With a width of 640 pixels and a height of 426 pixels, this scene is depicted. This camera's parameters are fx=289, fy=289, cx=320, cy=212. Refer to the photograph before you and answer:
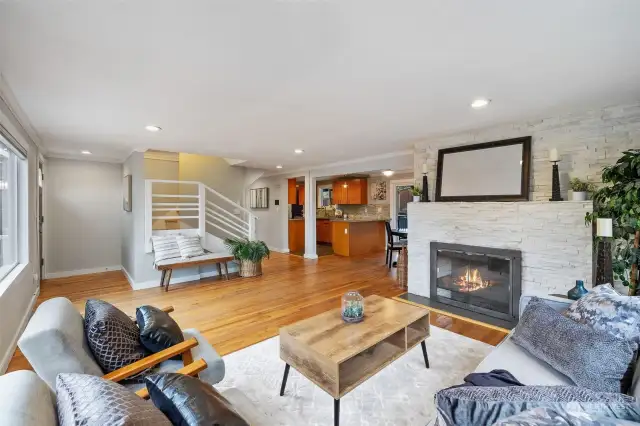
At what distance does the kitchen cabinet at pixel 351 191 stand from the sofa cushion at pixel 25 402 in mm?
7852

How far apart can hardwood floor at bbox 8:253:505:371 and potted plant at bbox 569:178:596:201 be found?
1539 mm

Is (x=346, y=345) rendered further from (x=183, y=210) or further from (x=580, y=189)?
(x=183, y=210)

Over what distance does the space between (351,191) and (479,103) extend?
6007 millimetres

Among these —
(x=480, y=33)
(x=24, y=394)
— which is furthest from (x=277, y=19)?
(x=24, y=394)

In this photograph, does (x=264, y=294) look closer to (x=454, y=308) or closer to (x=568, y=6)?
(x=454, y=308)

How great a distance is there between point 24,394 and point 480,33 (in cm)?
236

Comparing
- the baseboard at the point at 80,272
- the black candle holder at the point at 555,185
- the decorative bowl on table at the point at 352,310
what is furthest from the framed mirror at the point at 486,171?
the baseboard at the point at 80,272

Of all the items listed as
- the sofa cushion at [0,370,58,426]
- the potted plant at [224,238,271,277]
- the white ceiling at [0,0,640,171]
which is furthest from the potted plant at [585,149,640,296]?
the potted plant at [224,238,271,277]

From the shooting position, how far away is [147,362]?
1.47m

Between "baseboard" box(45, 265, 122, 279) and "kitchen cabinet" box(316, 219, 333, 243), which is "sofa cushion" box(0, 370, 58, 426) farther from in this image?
"kitchen cabinet" box(316, 219, 333, 243)

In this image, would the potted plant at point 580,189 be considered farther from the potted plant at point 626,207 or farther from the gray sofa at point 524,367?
the gray sofa at point 524,367

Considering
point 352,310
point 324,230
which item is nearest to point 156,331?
point 352,310

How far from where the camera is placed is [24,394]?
0.82m

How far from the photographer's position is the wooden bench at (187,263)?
4.45 m
